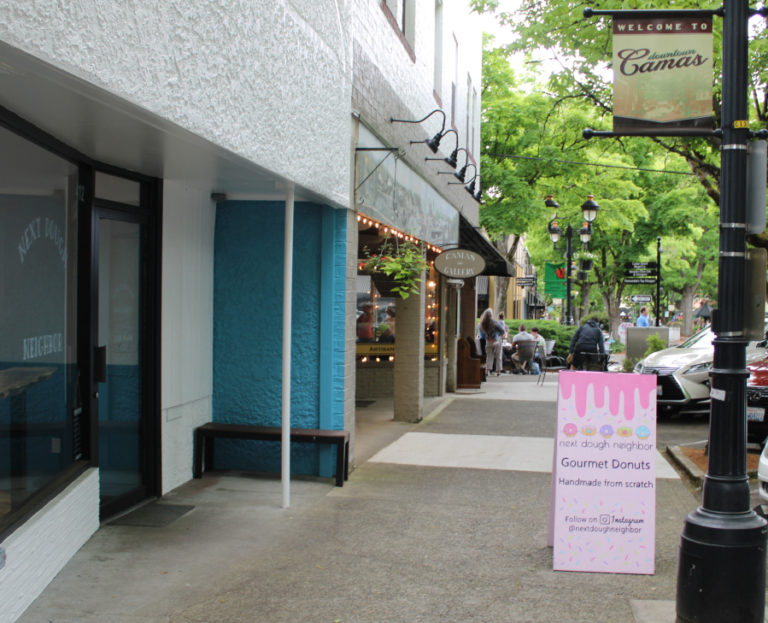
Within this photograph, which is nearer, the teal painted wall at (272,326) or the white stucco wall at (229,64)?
the white stucco wall at (229,64)

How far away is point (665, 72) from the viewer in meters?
5.27

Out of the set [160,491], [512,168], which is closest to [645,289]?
[512,168]

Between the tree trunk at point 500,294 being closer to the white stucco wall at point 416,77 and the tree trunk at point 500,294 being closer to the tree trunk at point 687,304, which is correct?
the white stucco wall at point 416,77

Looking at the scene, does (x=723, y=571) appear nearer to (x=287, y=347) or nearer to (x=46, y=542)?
(x=46, y=542)

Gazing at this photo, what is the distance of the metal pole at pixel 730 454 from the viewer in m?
4.57

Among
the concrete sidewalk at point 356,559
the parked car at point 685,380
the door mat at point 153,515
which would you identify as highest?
the parked car at point 685,380

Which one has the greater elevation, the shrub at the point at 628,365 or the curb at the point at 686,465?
the shrub at the point at 628,365

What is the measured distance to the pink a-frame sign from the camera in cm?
570

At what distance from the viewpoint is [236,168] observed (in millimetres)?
6438

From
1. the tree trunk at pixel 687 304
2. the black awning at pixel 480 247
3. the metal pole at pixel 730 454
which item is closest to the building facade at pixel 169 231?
the metal pole at pixel 730 454

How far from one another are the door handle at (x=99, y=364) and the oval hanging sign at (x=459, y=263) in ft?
24.5

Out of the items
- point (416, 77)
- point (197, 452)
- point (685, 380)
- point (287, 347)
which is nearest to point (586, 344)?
point (685, 380)

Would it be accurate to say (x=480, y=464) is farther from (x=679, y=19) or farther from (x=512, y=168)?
(x=512, y=168)

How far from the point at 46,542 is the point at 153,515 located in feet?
5.81
